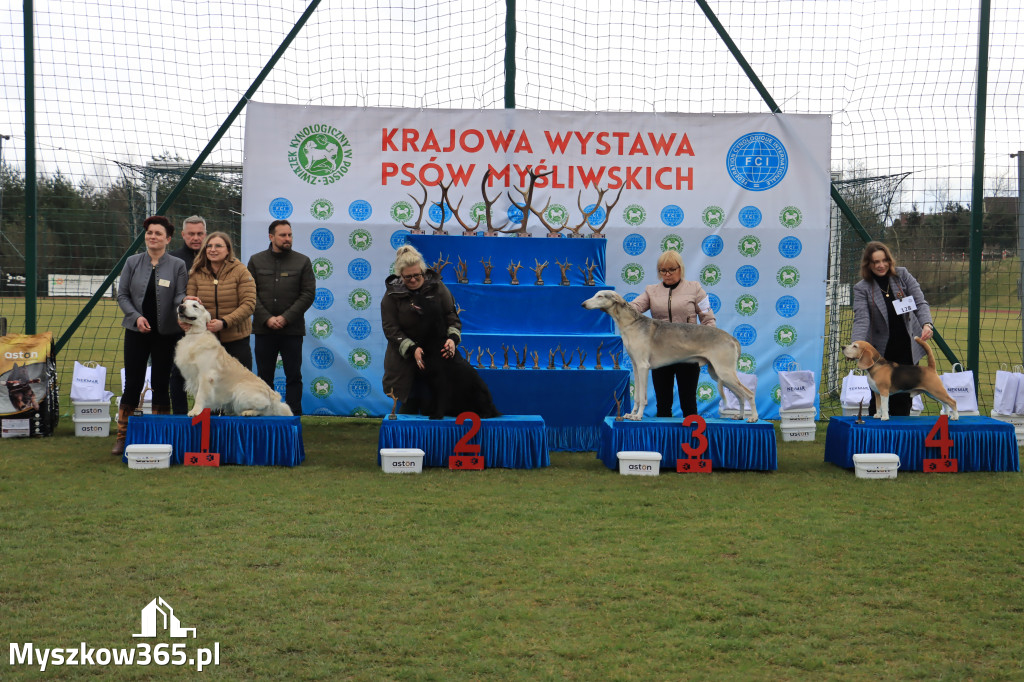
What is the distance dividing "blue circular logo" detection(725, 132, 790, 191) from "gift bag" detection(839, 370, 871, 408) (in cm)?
210

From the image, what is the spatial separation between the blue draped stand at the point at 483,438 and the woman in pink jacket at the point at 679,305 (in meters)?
1.19

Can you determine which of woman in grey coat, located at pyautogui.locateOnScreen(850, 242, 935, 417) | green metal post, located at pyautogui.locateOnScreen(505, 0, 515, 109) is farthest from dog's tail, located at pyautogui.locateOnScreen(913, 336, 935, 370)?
green metal post, located at pyautogui.locateOnScreen(505, 0, 515, 109)

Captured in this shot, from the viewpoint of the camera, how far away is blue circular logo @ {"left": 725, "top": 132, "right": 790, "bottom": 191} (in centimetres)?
895

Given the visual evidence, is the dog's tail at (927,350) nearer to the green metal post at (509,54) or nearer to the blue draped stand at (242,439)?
the green metal post at (509,54)

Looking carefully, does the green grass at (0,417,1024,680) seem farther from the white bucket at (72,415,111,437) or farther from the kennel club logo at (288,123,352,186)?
the kennel club logo at (288,123,352,186)

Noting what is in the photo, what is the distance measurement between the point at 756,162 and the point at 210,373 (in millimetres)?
5705

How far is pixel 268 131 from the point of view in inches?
346

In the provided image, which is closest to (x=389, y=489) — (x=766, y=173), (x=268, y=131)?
(x=268, y=131)

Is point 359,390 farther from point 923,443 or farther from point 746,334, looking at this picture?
point 923,443

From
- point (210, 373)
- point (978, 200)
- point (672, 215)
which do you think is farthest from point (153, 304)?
point (978, 200)

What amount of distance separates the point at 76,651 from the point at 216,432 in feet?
11.8

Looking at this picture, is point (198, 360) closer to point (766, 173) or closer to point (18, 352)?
point (18, 352)

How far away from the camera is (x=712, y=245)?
8.95 m

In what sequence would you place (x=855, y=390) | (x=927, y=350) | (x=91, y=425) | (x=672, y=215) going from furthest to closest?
1. (x=672, y=215)
2. (x=855, y=390)
3. (x=91, y=425)
4. (x=927, y=350)
